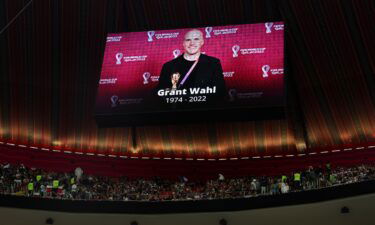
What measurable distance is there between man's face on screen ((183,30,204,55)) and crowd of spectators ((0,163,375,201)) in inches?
191

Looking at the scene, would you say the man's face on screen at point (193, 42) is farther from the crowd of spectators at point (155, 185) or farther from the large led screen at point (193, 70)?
the crowd of spectators at point (155, 185)

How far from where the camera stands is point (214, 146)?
82.2 ft

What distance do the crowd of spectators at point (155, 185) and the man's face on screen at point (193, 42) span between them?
15.9ft

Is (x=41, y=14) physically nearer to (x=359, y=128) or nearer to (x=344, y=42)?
(x=344, y=42)

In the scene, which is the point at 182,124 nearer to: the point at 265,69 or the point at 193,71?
the point at 193,71

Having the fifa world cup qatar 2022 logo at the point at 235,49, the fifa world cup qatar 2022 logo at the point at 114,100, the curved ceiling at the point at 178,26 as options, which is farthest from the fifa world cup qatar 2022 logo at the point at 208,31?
the fifa world cup qatar 2022 logo at the point at 114,100

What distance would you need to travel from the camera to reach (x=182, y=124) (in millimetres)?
20656

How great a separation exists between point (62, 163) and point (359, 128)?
471 inches

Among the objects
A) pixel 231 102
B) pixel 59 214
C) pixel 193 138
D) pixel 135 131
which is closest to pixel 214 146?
pixel 193 138

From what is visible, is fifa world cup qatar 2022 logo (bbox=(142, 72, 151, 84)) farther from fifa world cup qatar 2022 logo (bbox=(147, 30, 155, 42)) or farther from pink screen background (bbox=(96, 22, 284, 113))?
fifa world cup qatar 2022 logo (bbox=(147, 30, 155, 42))

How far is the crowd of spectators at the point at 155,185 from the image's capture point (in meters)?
19.7

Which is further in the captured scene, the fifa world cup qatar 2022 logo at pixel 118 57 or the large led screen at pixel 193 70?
the fifa world cup qatar 2022 logo at pixel 118 57

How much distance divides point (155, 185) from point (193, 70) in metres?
5.76

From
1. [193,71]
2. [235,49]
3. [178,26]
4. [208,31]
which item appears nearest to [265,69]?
[235,49]
